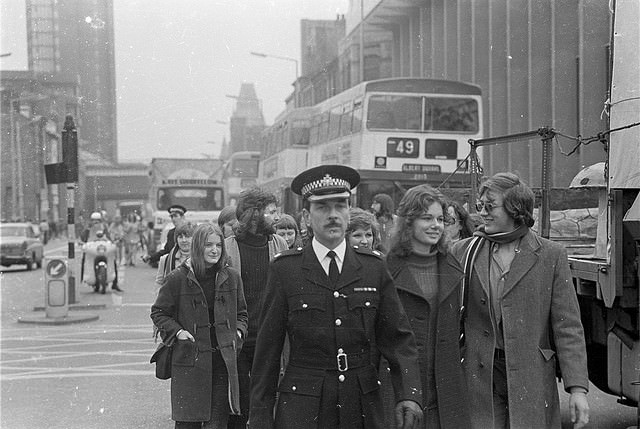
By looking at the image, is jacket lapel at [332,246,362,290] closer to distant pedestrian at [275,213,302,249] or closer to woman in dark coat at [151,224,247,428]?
woman in dark coat at [151,224,247,428]

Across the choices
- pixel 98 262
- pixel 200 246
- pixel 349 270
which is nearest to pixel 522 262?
pixel 349 270

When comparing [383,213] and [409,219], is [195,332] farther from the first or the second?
[383,213]

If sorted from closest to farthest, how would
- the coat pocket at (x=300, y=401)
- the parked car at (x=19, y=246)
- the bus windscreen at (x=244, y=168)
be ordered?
the coat pocket at (x=300, y=401), the parked car at (x=19, y=246), the bus windscreen at (x=244, y=168)

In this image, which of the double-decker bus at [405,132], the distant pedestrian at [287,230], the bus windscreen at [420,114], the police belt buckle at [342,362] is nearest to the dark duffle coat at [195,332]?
the distant pedestrian at [287,230]

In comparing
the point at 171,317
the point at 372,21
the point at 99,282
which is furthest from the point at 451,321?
the point at 372,21

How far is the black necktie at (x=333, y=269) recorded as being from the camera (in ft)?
13.4

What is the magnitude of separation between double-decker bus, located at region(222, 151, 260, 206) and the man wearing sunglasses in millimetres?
31038

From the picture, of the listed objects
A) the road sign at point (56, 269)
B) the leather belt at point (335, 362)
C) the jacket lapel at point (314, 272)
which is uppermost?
the jacket lapel at point (314, 272)

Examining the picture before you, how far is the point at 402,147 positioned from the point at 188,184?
16.8 m

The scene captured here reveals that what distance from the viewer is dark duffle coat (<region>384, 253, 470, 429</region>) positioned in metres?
4.41

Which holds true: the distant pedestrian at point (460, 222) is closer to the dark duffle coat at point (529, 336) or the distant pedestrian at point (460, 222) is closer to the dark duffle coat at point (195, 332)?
the dark duffle coat at point (195, 332)

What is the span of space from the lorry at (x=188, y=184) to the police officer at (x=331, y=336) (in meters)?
30.2

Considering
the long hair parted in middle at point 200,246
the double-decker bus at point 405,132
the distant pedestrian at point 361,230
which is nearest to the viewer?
the long hair parted in middle at point 200,246

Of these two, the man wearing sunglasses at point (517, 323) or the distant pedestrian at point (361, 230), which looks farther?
the distant pedestrian at point (361, 230)
